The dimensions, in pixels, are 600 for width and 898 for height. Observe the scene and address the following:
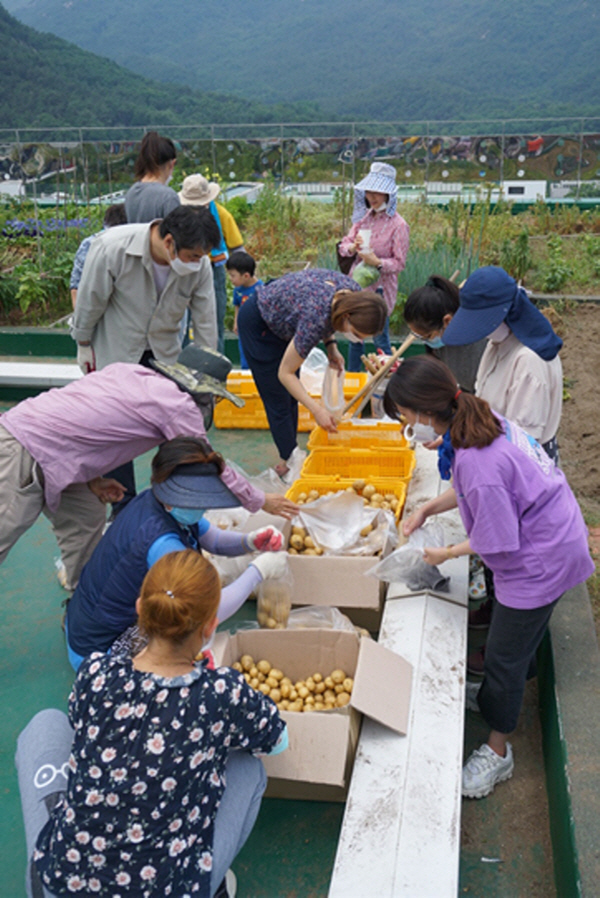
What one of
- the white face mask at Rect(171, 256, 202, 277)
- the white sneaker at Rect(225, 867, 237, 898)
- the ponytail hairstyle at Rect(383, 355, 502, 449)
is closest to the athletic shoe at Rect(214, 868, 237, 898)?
the white sneaker at Rect(225, 867, 237, 898)

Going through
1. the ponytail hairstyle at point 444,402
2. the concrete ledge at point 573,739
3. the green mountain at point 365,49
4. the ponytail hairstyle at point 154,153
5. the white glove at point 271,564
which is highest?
the green mountain at point 365,49

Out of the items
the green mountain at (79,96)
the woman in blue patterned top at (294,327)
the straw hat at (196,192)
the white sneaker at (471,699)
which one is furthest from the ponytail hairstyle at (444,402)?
the green mountain at (79,96)

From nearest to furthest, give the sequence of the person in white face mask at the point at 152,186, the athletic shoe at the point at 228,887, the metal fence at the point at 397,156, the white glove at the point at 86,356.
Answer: the athletic shoe at the point at 228,887 < the white glove at the point at 86,356 < the person in white face mask at the point at 152,186 < the metal fence at the point at 397,156

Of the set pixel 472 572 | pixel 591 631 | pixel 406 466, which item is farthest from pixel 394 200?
pixel 591 631

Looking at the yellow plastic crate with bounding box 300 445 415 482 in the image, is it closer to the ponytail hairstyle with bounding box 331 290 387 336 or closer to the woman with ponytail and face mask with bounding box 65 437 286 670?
the ponytail hairstyle with bounding box 331 290 387 336

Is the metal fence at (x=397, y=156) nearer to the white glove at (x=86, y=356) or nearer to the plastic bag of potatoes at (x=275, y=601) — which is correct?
the white glove at (x=86, y=356)

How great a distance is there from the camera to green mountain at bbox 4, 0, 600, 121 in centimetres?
8150

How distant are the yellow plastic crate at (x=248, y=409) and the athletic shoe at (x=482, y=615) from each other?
2.08 m

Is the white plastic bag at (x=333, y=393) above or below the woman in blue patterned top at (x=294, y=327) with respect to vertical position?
below

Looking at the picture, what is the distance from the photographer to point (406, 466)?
436 centimetres

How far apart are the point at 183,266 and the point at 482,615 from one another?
205 centimetres

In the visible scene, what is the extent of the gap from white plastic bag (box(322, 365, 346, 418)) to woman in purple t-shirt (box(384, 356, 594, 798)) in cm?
169

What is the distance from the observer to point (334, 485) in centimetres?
405

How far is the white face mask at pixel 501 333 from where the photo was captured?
9.72 ft
